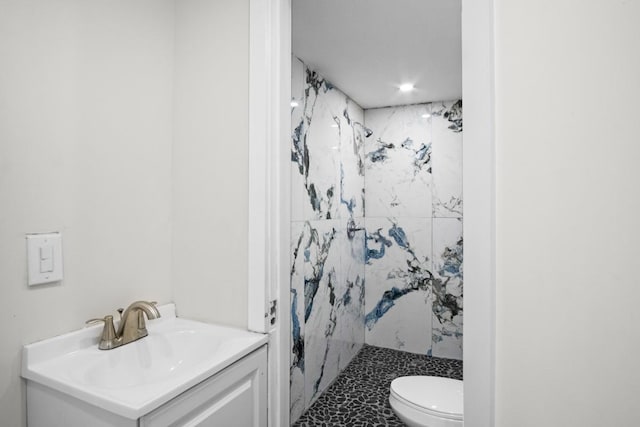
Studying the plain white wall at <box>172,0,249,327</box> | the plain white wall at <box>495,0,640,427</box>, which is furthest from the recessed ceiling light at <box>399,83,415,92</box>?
the plain white wall at <box>495,0,640,427</box>

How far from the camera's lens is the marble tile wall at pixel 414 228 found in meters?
3.04

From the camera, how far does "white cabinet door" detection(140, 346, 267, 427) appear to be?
0.84 m

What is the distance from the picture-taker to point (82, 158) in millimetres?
1110

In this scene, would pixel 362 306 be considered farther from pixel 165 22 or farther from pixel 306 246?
pixel 165 22

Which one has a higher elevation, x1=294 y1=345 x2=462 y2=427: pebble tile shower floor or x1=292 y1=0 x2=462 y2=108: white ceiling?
x1=292 y1=0 x2=462 y2=108: white ceiling

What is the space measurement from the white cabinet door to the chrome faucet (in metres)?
0.33

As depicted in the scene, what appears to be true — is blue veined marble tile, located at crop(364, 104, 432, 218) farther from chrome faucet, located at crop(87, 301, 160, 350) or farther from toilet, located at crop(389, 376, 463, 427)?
chrome faucet, located at crop(87, 301, 160, 350)

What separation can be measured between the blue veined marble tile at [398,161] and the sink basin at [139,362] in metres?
2.31

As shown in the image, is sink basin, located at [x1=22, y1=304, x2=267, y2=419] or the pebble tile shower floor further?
the pebble tile shower floor

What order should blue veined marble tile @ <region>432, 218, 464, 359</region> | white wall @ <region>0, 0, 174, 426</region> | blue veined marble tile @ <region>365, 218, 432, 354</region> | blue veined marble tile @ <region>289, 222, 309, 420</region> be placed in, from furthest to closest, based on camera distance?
blue veined marble tile @ <region>365, 218, 432, 354</region>, blue veined marble tile @ <region>432, 218, 464, 359</region>, blue veined marble tile @ <region>289, 222, 309, 420</region>, white wall @ <region>0, 0, 174, 426</region>

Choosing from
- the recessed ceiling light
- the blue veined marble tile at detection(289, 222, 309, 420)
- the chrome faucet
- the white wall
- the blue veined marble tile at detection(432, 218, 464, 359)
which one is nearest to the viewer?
the white wall

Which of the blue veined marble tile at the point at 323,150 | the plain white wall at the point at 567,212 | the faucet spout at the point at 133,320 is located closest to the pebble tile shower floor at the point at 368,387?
the blue veined marble tile at the point at 323,150

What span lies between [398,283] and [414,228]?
54cm

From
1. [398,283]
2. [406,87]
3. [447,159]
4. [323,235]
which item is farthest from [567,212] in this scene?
[398,283]
